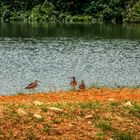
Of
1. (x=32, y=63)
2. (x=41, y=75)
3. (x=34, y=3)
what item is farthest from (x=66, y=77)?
(x=34, y=3)

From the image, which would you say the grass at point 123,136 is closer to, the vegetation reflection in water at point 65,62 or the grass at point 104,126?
the grass at point 104,126

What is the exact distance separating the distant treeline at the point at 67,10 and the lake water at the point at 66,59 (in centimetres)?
3170

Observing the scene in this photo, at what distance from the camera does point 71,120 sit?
10.2 meters

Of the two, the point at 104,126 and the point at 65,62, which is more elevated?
the point at 104,126

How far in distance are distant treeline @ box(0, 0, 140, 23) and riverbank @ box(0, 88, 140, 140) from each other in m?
102

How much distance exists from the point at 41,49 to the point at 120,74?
22.2 m

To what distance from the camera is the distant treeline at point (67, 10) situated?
113625 mm

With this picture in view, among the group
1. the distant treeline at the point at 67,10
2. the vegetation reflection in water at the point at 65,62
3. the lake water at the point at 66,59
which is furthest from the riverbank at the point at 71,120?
the distant treeline at the point at 67,10

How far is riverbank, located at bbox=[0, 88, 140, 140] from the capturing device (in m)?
9.48

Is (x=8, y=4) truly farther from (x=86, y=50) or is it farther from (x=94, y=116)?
(x=94, y=116)

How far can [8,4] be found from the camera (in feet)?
395

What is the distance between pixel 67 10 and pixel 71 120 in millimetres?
109202

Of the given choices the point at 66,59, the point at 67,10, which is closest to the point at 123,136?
the point at 66,59

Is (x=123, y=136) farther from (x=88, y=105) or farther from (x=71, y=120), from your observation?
(x=88, y=105)
